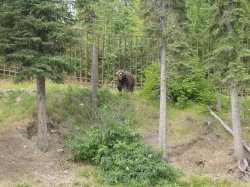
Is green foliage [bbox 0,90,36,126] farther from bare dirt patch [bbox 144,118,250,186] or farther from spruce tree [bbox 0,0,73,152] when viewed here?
bare dirt patch [bbox 144,118,250,186]

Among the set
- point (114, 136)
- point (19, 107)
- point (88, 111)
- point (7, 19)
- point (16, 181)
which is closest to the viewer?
point (16, 181)

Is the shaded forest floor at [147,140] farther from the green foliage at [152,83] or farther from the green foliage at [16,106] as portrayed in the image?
the green foliage at [152,83]

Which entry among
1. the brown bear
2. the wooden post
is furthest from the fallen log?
the wooden post

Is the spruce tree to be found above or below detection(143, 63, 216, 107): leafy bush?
above

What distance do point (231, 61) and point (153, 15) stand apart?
2.81m

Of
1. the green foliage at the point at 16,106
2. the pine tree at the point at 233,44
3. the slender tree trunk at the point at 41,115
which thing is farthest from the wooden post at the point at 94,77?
the pine tree at the point at 233,44

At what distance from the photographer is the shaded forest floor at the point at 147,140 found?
7.22m

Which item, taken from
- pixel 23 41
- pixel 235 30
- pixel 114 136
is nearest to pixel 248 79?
pixel 235 30

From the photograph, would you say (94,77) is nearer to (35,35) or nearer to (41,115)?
(41,115)

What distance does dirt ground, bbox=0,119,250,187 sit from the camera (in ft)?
22.9

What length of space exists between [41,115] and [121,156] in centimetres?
260

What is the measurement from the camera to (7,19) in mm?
7473

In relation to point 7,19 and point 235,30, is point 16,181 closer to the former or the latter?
point 7,19

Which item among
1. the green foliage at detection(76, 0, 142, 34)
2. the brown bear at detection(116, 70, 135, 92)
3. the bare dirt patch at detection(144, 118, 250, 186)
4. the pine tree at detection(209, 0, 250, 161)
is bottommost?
the bare dirt patch at detection(144, 118, 250, 186)
